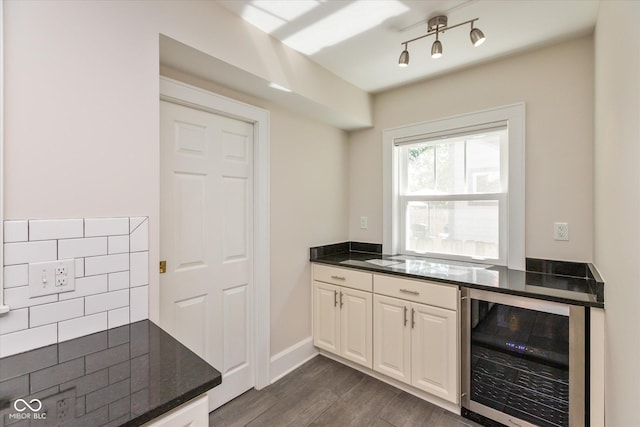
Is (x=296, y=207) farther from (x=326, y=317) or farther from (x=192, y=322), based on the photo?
(x=192, y=322)

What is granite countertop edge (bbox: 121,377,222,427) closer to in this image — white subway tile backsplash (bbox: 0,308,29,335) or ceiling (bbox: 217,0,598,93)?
white subway tile backsplash (bbox: 0,308,29,335)

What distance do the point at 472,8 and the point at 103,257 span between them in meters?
2.26

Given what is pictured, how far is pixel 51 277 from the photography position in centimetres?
111

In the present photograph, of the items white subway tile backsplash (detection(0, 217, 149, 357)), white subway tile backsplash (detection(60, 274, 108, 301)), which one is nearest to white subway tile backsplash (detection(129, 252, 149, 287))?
white subway tile backsplash (detection(0, 217, 149, 357))

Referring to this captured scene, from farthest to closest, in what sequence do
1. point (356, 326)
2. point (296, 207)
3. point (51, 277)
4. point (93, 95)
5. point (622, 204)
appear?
point (296, 207), point (356, 326), point (93, 95), point (51, 277), point (622, 204)

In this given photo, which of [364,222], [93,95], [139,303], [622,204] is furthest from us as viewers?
[364,222]

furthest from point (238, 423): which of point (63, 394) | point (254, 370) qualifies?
point (63, 394)

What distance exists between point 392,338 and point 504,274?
2.96ft

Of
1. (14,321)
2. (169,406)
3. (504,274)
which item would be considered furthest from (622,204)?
(14,321)

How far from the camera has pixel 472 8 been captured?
66.5 inches

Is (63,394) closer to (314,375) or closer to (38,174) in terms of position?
(38,174)

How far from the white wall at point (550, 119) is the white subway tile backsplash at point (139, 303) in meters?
2.43

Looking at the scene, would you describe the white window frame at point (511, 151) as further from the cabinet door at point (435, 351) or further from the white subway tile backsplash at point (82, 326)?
the white subway tile backsplash at point (82, 326)

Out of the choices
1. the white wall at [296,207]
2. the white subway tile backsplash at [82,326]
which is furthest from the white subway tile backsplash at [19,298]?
the white wall at [296,207]
